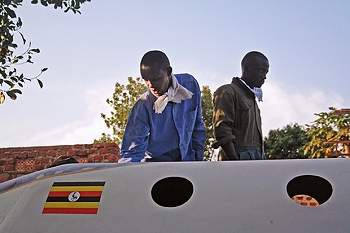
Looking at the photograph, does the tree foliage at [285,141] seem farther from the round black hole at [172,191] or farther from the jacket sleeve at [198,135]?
the round black hole at [172,191]

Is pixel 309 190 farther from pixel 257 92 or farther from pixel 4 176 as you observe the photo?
pixel 4 176

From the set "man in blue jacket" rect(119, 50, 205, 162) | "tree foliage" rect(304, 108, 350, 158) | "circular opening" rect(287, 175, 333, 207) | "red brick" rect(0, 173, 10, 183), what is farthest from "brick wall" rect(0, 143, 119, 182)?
"circular opening" rect(287, 175, 333, 207)

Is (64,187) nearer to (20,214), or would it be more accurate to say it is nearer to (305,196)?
(20,214)

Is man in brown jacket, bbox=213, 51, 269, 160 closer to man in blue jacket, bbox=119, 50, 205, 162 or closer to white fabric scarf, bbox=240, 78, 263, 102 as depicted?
white fabric scarf, bbox=240, 78, 263, 102

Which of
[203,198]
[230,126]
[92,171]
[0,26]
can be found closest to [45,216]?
[92,171]

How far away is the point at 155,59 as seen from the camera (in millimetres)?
2734

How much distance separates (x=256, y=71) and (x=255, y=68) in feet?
0.06

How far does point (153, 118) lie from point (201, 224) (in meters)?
1.48

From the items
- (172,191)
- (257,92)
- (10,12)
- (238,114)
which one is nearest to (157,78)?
(238,114)

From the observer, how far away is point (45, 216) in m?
1.41

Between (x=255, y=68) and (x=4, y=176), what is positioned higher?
(x=4, y=176)

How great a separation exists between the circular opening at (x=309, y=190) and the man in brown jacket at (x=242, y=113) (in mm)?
1245

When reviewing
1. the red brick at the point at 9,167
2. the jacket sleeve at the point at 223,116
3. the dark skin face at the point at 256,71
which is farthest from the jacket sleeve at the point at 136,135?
the red brick at the point at 9,167

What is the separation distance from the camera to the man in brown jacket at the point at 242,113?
276 cm
